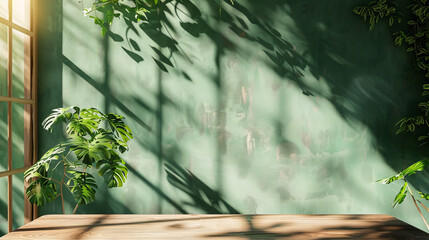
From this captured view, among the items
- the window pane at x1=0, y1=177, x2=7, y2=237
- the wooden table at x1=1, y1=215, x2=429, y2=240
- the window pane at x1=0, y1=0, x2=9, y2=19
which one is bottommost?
the wooden table at x1=1, y1=215, x2=429, y2=240

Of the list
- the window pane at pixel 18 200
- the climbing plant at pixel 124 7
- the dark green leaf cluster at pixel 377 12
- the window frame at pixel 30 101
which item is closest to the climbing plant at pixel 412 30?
the dark green leaf cluster at pixel 377 12

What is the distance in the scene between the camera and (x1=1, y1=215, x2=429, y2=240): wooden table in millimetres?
1627

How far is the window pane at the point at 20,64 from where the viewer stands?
2670 millimetres

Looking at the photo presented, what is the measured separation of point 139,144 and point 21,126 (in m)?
0.85

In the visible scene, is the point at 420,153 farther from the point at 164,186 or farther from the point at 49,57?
the point at 49,57

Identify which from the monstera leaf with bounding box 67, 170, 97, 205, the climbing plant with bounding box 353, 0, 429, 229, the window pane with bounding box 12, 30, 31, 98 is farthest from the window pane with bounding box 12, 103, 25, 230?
the climbing plant with bounding box 353, 0, 429, 229

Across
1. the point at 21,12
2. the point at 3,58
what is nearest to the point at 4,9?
the point at 21,12

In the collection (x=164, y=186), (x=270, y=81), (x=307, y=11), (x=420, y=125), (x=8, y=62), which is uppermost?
(x=307, y=11)

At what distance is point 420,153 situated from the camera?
2854 mm

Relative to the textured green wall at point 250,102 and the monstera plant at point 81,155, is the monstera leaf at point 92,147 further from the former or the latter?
the textured green wall at point 250,102

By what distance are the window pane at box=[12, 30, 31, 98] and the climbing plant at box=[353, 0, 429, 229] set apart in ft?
8.07

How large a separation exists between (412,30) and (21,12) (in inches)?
114

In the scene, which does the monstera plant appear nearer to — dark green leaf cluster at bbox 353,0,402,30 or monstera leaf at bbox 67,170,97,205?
monstera leaf at bbox 67,170,97,205

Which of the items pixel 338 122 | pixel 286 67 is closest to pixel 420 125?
pixel 338 122
